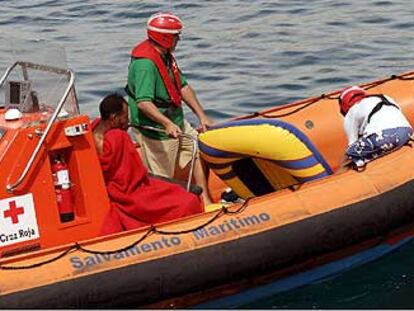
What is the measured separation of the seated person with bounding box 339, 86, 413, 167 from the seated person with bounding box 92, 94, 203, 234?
130 centimetres

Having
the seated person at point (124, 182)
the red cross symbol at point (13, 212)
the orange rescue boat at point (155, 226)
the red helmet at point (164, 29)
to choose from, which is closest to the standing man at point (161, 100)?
the red helmet at point (164, 29)

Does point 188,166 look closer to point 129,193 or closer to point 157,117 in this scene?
point 157,117

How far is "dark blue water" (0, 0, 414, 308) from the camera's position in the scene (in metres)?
12.0

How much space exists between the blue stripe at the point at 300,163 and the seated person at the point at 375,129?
14.8 inches

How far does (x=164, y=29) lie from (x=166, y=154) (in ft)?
2.81

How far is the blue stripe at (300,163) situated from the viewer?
24.1ft

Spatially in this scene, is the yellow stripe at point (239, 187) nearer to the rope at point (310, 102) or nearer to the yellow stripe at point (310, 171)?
the yellow stripe at point (310, 171)

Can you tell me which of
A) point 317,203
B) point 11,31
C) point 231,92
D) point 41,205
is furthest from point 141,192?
point 11,31

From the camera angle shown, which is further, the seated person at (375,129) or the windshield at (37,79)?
the seated person at (375,129)

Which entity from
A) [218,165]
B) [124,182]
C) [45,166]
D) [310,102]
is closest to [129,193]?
[124,182]

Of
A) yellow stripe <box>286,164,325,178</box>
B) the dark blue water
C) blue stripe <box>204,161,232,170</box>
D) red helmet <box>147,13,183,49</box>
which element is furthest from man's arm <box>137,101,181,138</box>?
the dark blue water

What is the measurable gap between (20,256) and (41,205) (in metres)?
0.37

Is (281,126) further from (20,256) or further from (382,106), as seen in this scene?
(20,256)

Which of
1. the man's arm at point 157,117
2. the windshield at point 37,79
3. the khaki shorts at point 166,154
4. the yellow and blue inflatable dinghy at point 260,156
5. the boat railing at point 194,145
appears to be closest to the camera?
the windshield at point 37,79
